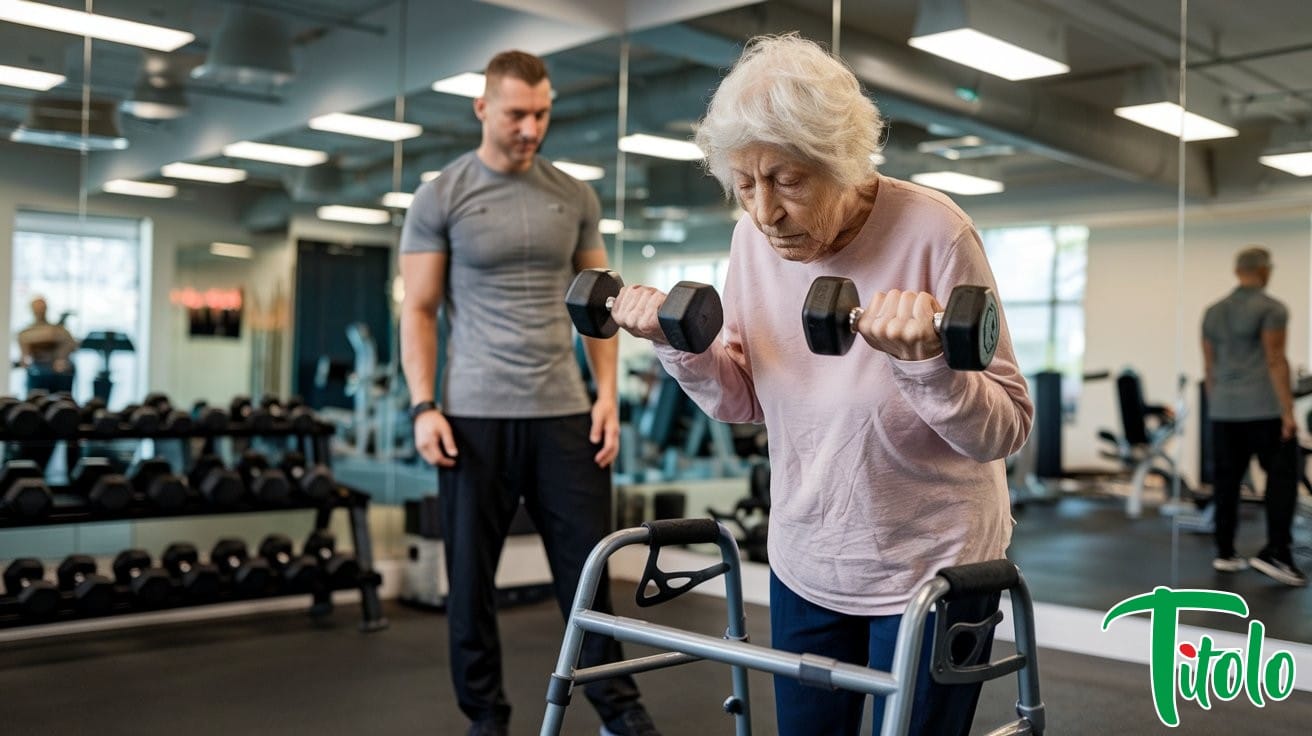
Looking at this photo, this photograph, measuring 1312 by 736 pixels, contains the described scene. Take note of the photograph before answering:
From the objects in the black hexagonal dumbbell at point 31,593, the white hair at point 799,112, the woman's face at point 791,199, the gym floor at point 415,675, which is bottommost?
the gym floor at point 415,675

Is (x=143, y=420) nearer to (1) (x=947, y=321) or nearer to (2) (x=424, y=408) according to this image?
(2) (x=424, y=408)

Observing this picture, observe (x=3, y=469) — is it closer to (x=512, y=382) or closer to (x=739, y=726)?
(x=512, y=382)

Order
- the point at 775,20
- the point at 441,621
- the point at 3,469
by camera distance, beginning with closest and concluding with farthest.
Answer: the point at 3,469 → the point at 441,621 → the point at 775,20

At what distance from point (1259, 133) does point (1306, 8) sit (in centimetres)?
36

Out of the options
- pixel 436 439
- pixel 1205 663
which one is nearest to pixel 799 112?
pixel 436 439

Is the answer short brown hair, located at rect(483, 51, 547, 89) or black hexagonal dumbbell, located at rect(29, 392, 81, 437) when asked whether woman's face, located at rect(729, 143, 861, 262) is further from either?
black hexagonal dumbbell, located at rect(29, 392, 81, 437)

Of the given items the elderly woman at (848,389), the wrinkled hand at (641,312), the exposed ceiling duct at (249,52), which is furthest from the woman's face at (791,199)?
the exposed ceiling duct at (249,52)

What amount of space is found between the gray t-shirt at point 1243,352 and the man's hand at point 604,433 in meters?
2.07

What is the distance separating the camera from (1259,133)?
3387 mm

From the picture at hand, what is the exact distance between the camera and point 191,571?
351 cm

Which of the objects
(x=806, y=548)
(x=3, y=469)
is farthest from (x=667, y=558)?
(x=806, y=548)

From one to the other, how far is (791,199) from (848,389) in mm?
212

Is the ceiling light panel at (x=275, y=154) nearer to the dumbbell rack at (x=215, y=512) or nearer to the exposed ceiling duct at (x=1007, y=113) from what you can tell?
the dumbbell rack at (x=215, y=512)

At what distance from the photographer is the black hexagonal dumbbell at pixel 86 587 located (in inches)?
130
